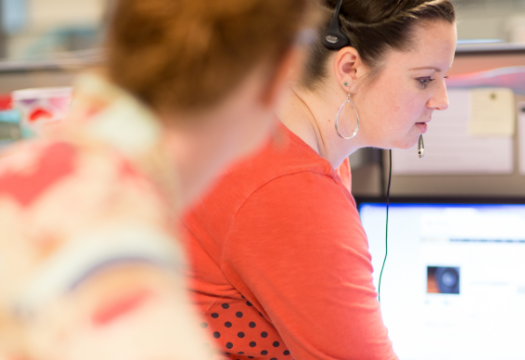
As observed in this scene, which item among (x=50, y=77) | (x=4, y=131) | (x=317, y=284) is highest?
(x=50, y=77)

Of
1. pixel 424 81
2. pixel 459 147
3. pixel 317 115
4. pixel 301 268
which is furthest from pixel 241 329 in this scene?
pixel 459 147

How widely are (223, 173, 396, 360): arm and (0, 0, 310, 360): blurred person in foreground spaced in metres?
0.30

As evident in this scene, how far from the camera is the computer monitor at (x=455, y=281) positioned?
101cm

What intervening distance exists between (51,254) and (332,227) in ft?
1.49

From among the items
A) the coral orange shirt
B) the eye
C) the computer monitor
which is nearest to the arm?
the coral orange shirt

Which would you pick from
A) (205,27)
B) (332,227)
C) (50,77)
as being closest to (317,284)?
(332,227)

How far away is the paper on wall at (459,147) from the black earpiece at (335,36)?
15.7 inches

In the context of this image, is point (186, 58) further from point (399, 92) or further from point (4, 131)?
point (4, 131)

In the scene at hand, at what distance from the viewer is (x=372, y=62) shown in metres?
0.80

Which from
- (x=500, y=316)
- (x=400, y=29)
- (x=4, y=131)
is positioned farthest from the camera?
(x=4, y=131)

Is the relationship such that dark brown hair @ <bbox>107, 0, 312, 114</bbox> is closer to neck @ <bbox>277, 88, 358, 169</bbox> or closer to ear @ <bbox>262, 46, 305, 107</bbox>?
ear @ <bbox>262, 46, 305, 107</bbox>

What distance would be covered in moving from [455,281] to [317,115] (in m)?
0.44

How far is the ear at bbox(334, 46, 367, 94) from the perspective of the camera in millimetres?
808

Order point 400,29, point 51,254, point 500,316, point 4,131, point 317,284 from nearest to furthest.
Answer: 1. point 51,254
2. point 317,284
3. point 400,29
4. point 500,316
5. point 4,131
